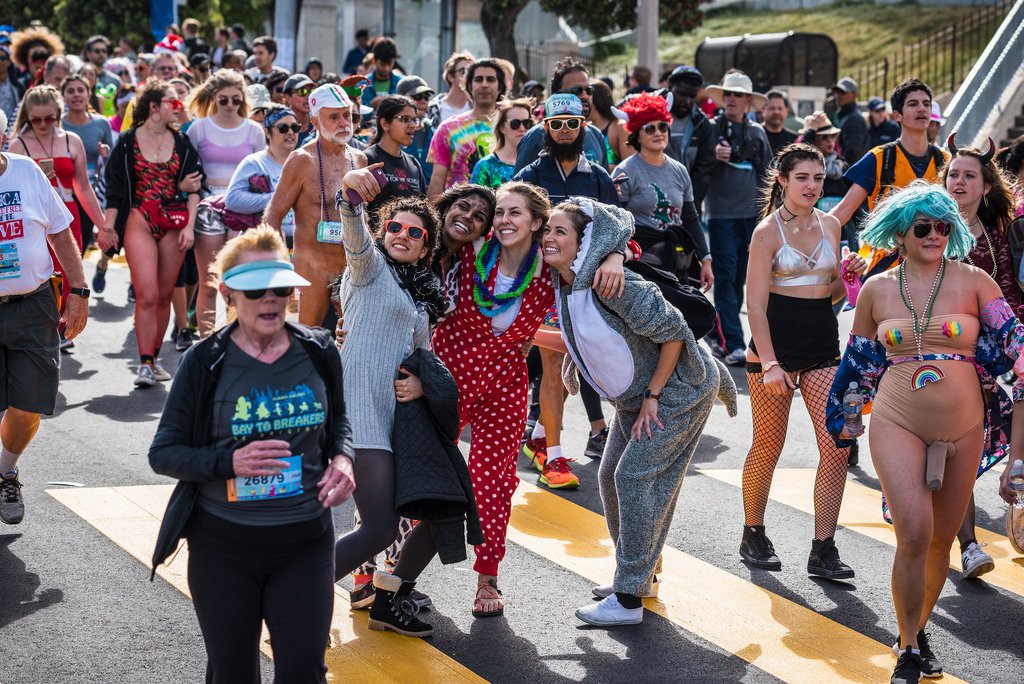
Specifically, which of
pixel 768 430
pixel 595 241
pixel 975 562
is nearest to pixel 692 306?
pixel 595 241

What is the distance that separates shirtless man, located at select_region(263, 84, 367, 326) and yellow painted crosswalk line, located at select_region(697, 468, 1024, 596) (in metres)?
2.65

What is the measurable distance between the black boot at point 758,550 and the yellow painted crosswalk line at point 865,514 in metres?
0.61

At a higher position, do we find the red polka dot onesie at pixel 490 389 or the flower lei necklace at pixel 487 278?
the flower lei necklace at pixel 487 278

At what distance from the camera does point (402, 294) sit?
5469 mm

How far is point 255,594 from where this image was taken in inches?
161

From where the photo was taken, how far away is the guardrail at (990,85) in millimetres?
18688

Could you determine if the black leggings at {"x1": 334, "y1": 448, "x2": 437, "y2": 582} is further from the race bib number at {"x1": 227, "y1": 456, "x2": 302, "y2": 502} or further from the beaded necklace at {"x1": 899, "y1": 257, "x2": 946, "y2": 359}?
the beaded necklace at {"x1": 899, "y1": 257, "x2": 946, "y2": 359}

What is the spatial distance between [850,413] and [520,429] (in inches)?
56.6

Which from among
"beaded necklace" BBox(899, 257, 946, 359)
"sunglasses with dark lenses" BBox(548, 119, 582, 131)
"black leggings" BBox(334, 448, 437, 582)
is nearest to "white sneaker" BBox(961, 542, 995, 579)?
"beaded necklace" BBox(899, 257, 946, 359)

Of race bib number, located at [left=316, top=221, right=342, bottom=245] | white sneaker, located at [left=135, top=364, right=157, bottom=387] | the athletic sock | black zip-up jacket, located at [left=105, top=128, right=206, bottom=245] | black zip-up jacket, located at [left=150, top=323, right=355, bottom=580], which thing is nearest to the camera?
black zip-up jacket, located at [left=150, top=323, right=355, bottom=580]

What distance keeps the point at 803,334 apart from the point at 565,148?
2016 mm

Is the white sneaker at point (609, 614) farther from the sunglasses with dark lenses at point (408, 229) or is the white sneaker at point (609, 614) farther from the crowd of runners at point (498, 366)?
the sunglasses with dark lenses at point (408, 229)

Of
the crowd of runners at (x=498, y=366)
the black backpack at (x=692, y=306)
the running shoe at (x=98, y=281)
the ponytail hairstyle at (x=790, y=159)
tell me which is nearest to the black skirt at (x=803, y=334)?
the crowd of runners at (x=498, y=366)

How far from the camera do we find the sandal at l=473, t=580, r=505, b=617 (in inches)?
232
